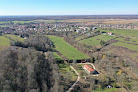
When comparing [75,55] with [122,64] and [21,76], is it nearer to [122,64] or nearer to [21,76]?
[122,64]

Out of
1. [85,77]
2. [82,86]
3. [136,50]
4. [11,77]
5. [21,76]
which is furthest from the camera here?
[136,50]

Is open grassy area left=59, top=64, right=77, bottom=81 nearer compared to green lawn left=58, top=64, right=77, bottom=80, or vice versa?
open grassy area left=59, top=64, right=77, bottom=81

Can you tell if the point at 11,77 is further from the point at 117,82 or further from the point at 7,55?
the point at 117,82

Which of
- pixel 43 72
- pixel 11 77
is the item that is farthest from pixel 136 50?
pixel 11 77

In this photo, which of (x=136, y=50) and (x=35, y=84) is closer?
(x=35, y=84)

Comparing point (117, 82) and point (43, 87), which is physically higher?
point (43, 87)

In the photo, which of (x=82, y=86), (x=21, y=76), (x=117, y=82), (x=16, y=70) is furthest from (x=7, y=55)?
(x=117, y=82)

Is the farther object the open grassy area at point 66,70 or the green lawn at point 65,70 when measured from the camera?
the green lawn at point 65,70

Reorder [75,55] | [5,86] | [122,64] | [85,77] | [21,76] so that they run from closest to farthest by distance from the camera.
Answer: [5,86] → [21,76] → [85,77] → [122,64] → [75,55]

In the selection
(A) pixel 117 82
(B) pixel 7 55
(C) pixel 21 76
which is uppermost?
(B) pixel 7 55
